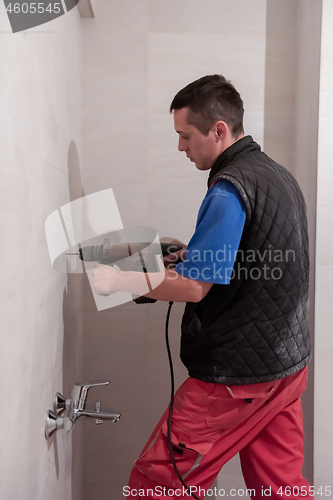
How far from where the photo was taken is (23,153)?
2.28 feet

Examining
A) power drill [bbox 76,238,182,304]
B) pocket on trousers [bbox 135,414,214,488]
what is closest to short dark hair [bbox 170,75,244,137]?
power drill [bbox 76,238,182,304]

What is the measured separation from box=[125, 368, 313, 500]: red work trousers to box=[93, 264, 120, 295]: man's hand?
32cm

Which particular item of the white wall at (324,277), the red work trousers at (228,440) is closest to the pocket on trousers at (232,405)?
the red work trousers at (228,440)

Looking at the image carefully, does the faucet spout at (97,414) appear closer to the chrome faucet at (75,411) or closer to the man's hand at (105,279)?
the chrome faucet at (75,411)

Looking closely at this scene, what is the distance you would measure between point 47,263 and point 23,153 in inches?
11.0

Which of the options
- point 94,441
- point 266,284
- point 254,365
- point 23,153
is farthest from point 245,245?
point 94,441

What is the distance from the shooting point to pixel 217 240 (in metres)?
0.79

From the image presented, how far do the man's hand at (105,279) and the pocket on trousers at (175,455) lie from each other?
14.5 inches

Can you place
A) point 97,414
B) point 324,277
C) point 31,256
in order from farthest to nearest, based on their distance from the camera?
point 324,277 < point 97,414 < point 31,256

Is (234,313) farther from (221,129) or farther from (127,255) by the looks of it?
(221,129)

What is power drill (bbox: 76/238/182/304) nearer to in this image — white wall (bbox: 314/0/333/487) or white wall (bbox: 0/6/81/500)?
white wall (bbox: 0/6/81/500)

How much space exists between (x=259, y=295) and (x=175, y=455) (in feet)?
1.39

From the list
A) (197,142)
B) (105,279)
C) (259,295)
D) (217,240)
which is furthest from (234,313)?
(197,142)

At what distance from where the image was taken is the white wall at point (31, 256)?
24.2 inches
